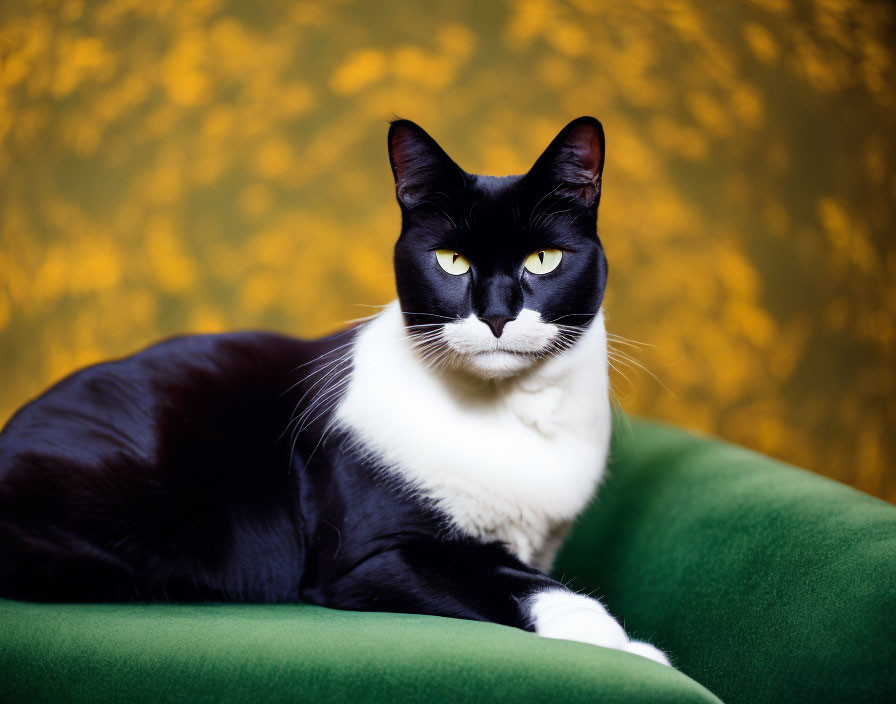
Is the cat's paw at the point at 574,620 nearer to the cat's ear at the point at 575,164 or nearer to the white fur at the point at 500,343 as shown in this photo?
the white fur at the point at 500,343

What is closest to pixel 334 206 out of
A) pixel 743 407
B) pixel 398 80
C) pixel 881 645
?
pixel 398 80

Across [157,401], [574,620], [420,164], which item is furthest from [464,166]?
[574,620]

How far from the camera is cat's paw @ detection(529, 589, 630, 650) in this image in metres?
0.89

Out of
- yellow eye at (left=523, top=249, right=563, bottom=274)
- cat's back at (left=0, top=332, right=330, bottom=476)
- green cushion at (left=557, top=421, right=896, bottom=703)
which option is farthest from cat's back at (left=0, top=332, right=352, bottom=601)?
green cushion at (left=557, top=421, right=896, bottom=703)

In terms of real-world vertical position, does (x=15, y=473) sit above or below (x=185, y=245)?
below

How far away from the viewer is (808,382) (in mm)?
2307

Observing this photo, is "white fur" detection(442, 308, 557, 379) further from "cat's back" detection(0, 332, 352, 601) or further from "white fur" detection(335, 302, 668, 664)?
"cat's back" detection(0, 332, 352, 601)

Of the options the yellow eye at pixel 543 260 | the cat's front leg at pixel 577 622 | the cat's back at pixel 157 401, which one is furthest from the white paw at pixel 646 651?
the cat's back at pixel 157 401

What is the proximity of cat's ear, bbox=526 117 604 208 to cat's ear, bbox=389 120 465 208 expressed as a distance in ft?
0.37

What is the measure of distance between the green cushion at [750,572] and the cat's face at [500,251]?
38 cm

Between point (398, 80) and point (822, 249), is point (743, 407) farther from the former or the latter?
point (398, 80)

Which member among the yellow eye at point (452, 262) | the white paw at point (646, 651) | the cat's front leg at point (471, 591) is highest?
the yellow eye at point (452, 262)

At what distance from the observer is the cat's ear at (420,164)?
3.43 feet

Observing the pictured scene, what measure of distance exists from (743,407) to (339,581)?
163 cm
